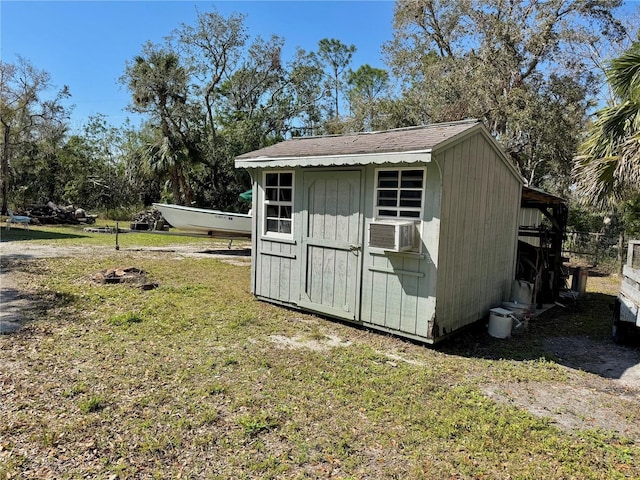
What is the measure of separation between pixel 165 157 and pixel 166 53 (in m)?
5.45

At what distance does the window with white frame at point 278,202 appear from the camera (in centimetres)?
628

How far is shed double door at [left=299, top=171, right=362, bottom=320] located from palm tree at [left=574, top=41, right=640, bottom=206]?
4.36 metres

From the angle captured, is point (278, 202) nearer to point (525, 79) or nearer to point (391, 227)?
point (391, 227)

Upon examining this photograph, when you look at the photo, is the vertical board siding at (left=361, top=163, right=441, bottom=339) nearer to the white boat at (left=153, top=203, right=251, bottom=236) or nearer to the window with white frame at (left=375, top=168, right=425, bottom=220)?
the window with white frame at (left=375, top=168, right=425, bottom=220)

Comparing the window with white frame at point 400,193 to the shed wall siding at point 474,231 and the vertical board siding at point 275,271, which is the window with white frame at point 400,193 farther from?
the vertical board siding at point 275,271

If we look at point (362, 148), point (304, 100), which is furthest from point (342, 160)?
point (304, 100)

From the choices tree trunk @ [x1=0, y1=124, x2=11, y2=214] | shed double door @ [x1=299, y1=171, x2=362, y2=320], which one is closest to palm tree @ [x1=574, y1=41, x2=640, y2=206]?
shed double door @ [x1=299, y1=171, x2=362, y2=320]

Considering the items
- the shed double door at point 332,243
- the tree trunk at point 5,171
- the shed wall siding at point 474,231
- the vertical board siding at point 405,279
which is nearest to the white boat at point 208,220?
the shed double door at point 332,243

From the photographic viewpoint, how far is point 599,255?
1273cm

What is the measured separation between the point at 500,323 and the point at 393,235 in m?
2.12

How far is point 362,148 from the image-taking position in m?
5.27

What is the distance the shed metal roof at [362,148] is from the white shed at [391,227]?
0.02 m

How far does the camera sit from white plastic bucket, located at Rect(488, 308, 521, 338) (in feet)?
18.0

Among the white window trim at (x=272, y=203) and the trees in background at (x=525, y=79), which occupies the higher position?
the trees in background at (x=525, y=79)
